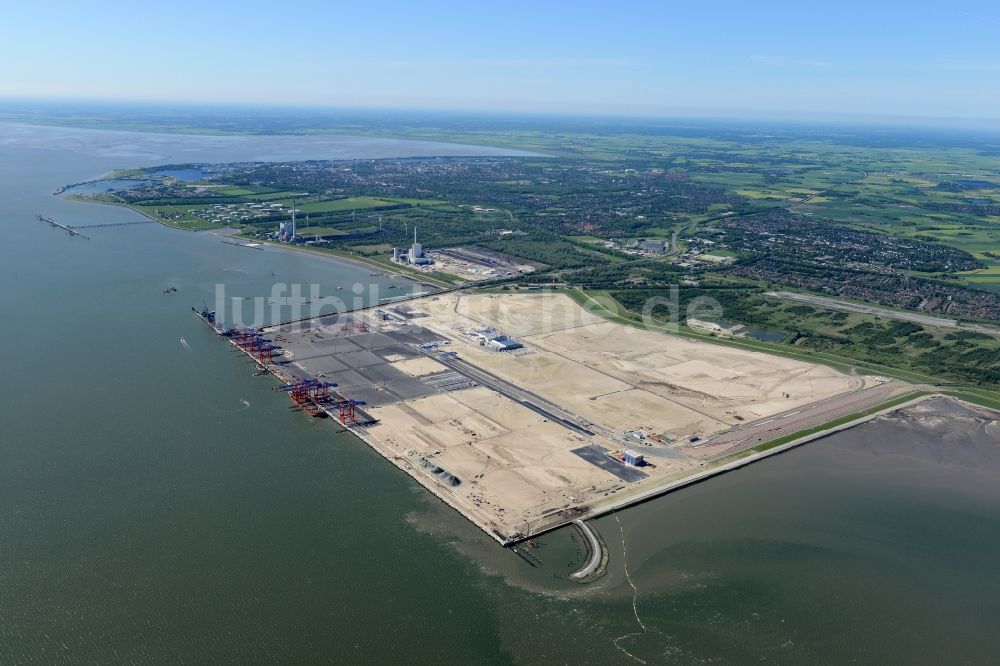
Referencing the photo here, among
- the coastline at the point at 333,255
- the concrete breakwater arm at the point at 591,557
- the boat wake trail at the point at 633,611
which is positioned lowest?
the boat wake trail at the point at 633,611

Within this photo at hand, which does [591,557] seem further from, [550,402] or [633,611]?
[550,402]

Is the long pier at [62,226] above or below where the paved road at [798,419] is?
above

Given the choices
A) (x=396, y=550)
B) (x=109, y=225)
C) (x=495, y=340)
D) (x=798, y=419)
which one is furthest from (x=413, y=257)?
(x=396, y=550)

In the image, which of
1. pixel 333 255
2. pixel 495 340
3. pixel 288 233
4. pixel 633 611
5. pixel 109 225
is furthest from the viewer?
pixel 109 225

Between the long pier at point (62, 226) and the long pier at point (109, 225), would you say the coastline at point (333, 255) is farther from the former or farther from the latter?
the long pier at point (62, 226)

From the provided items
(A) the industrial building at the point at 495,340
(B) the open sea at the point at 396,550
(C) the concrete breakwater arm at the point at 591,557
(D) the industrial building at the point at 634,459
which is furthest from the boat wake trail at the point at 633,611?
(A) the industrial building at the point at 495,340

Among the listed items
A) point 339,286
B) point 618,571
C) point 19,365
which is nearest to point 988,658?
point 618,571

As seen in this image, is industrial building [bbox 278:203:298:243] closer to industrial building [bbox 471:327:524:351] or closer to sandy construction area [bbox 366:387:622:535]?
industrial building [bbox 471:327:524:351]
